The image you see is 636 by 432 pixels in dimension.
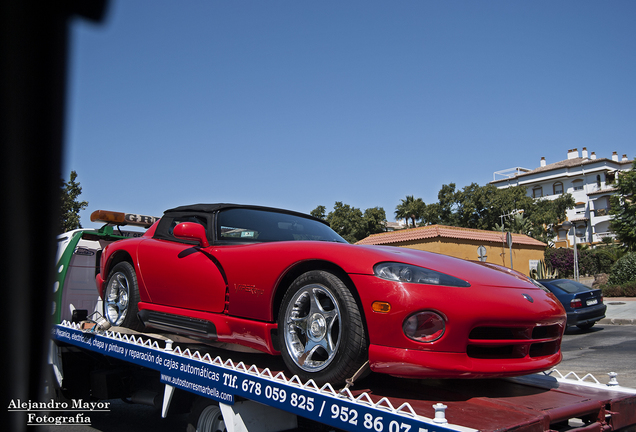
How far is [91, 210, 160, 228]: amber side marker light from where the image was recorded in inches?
223

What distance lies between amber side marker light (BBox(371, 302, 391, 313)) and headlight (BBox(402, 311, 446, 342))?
11cm

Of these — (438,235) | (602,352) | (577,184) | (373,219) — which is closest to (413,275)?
(602,352)

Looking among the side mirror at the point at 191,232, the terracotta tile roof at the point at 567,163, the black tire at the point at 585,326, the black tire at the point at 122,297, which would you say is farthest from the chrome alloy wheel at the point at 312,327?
the terracotta tile roof at the point at 567,163

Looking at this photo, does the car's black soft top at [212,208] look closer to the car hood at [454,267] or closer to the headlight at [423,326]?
the car hood at [454,267]

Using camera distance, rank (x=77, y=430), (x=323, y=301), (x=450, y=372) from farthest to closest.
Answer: (x=77, y=430), (x=323, y=301), (x=450, y=372)

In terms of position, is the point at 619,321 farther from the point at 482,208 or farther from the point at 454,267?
the point at 482,208

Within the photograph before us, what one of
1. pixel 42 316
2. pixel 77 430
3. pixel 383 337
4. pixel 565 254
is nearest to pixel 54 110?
pixel 42 316

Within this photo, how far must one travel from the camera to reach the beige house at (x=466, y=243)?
2508cm

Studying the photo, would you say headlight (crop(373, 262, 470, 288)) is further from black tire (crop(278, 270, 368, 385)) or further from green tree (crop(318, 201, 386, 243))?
green tree (crop(318, 201, 386, 243))

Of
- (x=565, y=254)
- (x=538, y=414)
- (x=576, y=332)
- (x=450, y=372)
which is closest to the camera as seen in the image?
(x=538, y=414)

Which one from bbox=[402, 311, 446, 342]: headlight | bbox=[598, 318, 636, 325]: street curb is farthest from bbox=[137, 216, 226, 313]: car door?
bbox=[598, 318, 636, 325]: street curb

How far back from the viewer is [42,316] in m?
5.35

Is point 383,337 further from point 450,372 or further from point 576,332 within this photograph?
point 576,332

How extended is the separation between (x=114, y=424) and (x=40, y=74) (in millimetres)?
3884
